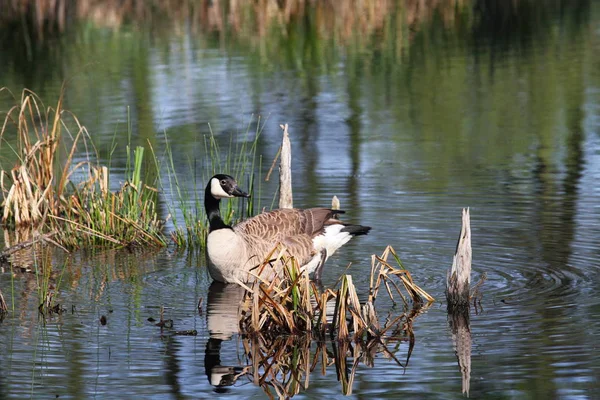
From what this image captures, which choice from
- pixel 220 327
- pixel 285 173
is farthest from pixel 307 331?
pixel 285 173

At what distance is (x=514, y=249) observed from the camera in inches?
487

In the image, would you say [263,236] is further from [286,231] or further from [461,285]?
[461,285]

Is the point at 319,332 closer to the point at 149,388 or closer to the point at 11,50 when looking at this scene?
the point at 149,388

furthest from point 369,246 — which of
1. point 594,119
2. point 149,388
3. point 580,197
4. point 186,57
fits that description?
point 186,57

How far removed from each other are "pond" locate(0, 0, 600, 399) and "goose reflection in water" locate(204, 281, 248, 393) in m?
0.03

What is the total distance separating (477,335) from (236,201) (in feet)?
20.2

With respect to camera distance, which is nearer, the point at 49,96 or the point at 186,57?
the point at 49,96

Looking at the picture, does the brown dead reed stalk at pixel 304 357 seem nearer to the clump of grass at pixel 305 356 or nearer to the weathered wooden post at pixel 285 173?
the clump of grass at pixel 305 356

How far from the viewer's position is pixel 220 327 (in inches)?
391

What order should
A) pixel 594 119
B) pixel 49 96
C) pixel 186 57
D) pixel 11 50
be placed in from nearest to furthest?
pixel 594 119 → pixel 49 96 → pixel 186 57 → pixel 11 50

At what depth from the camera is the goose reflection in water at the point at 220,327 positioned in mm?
8516

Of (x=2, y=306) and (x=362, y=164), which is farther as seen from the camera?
(x=362, y=164)

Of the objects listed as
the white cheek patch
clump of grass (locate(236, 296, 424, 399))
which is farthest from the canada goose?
clump of grass (locate(236, 296, 424, 399))

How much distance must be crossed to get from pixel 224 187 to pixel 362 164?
599cm
